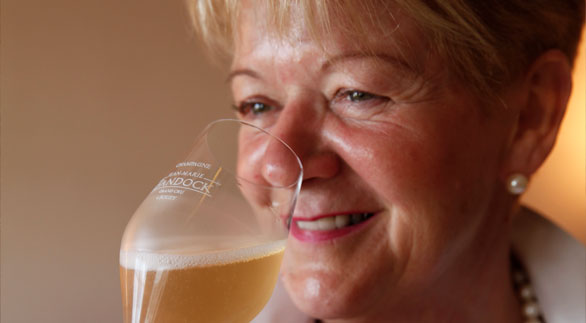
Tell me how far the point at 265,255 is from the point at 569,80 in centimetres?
85

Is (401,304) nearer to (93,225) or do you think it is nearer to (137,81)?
(93,225)

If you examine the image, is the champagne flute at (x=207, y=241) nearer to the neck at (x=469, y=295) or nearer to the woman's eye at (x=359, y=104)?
the woman's eye at (x=359, y=104)

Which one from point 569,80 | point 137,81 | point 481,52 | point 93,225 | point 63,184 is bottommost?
point 93,225

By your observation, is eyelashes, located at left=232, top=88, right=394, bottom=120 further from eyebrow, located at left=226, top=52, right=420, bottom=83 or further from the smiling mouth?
the smiling mouth

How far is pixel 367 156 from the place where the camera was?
99 centimetres

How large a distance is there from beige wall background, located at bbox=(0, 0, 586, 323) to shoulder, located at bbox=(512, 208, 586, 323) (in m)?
0.71

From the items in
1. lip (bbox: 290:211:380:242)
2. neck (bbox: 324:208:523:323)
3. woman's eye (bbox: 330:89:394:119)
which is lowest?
neck (bbox: 324:208:523:323)

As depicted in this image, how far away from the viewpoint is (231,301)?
739mm

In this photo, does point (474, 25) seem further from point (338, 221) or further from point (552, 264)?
point (552, 264)

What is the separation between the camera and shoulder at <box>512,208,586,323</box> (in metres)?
1.34

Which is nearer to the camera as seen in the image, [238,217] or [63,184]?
[238,217]

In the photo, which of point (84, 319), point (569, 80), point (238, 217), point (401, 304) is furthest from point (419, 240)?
point (84, 319)

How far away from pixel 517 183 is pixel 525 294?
384 mm

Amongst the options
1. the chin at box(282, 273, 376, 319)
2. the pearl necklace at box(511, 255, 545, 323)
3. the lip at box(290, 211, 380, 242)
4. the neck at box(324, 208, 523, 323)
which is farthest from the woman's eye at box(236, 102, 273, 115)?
the pearl necklace at box(511, 255, 545, 323)
